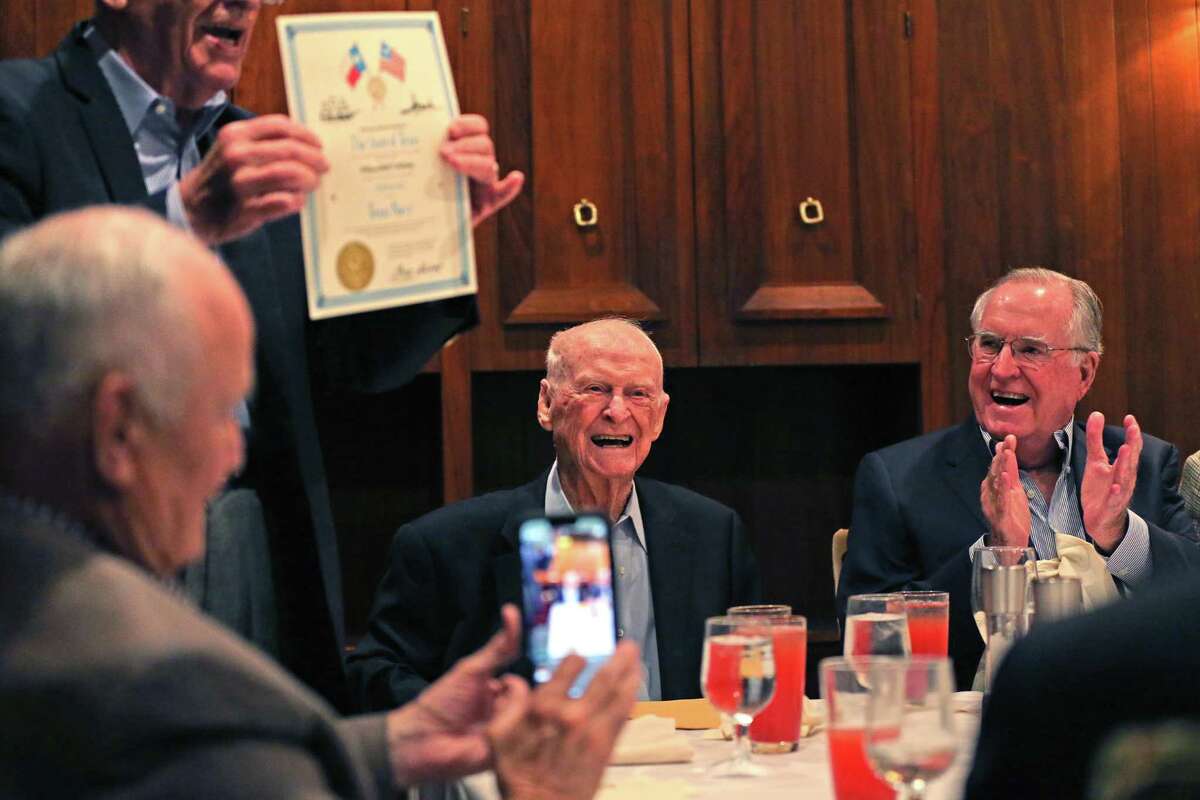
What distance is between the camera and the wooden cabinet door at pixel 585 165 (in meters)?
3.56

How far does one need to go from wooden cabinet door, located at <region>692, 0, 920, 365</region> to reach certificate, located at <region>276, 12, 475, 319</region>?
2078mm

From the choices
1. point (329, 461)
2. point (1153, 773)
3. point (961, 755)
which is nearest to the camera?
point (1153, 773)

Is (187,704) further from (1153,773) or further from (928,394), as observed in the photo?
(928,394)

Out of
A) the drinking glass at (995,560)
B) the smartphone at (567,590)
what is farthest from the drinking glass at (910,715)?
the drinking glass at (995,560)

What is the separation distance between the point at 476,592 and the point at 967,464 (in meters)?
1.03

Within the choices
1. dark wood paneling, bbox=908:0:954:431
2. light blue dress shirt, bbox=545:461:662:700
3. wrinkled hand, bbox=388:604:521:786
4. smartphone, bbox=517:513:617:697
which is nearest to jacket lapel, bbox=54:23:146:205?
smartphone, bbox=517:513:617:697

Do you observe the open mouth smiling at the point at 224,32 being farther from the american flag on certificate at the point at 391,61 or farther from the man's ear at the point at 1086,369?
the man's ear at the point at 1086,369

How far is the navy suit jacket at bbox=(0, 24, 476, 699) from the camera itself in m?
1.65

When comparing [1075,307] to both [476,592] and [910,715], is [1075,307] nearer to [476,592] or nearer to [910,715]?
[476,592]

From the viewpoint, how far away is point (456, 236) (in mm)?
1604

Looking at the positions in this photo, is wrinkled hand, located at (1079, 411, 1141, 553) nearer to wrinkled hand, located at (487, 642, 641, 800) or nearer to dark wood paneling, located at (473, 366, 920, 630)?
dark wood paneling, located at (473, 366, 920, 630)

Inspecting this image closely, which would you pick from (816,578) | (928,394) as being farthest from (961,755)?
(816,578)

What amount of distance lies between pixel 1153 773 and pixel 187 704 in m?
0.47

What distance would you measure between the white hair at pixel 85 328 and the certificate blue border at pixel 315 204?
23.9 inches
